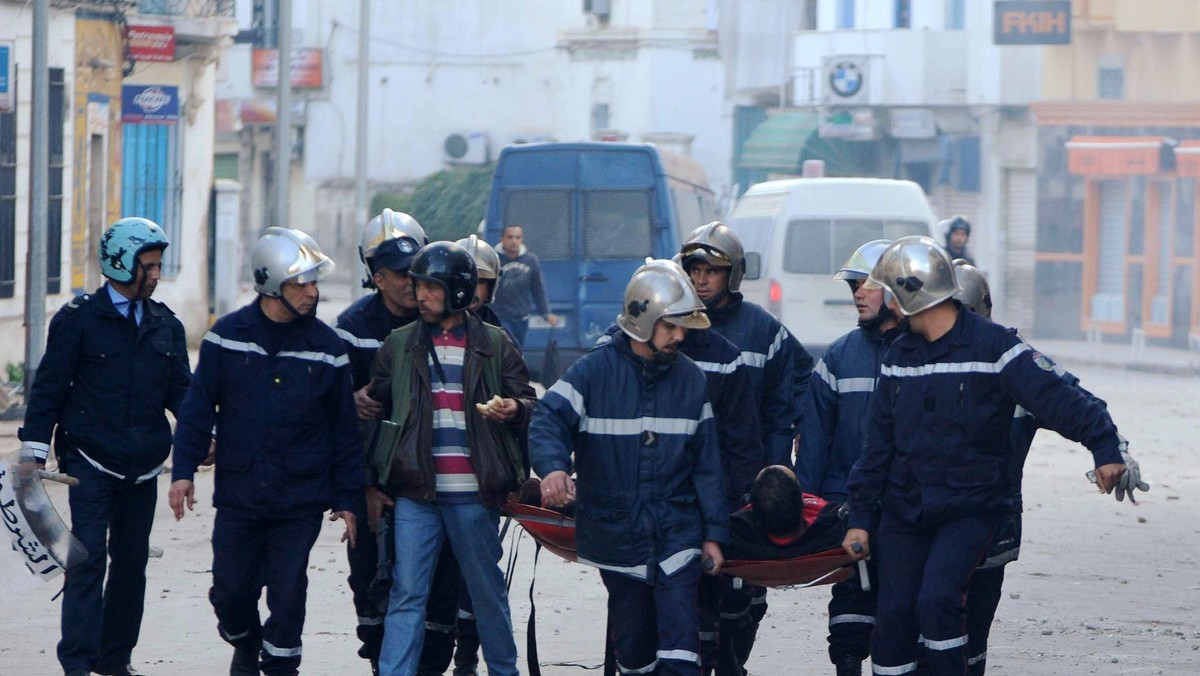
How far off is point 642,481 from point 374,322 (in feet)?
5.00

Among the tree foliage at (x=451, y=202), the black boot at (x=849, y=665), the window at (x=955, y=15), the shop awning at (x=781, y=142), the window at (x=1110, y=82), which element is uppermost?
the window at (x=955, y=15)

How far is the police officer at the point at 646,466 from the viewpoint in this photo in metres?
5.87

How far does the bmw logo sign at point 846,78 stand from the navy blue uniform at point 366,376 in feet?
97.8

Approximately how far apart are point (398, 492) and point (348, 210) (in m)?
43.8

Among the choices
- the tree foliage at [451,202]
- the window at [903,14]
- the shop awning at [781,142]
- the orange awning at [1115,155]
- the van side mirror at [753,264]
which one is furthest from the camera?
the tree foliage at [451,202]

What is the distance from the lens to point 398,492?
6.39 m

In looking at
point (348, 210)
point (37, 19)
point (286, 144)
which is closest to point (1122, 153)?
point (286, 144)

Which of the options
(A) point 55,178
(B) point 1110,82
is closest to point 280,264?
(A) point 55,178

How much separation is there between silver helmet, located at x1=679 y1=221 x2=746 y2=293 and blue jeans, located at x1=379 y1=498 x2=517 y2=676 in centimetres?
123

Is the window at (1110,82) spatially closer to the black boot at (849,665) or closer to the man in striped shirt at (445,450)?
the black boot at (849,665)

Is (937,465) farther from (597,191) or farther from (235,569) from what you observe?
(597,191)

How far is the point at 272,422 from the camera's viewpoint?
6.34 metres

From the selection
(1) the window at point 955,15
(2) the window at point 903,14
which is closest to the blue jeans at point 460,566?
(1) the window at point 955,15

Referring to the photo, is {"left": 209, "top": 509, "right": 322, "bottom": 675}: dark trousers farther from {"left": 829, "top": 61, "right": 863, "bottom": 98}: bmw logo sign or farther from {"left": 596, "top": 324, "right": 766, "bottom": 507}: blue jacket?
{"left": 829, "top": 61, "right": 863, "bottom": 98}: bmw logo sign
